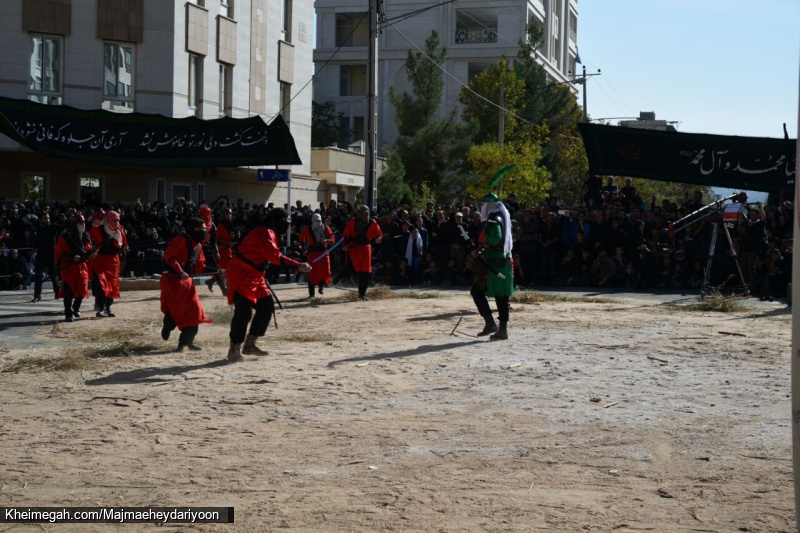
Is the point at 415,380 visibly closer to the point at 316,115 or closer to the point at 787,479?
the point at 787,479

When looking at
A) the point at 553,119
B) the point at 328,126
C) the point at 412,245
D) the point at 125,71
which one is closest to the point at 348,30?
A: the point at 328,126

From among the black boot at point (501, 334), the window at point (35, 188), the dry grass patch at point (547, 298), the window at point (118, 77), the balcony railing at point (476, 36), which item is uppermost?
the balcony railing at point (476, 36)

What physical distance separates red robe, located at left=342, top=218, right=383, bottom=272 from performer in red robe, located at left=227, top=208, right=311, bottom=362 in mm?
7971

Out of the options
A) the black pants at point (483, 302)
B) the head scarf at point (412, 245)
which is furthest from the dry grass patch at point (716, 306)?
the head scarf at point (412, 245)

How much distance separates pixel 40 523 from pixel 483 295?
8296 mm

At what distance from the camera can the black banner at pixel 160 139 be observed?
80.6ft

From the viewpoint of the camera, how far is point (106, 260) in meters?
16.1

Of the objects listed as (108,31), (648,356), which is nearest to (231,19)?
(108,31)

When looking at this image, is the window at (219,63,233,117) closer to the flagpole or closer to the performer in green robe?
the performer in green robe

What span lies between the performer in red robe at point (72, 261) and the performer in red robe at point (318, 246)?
194 inches

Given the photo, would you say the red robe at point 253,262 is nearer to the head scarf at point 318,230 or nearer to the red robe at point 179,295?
the red robe at point 179,295

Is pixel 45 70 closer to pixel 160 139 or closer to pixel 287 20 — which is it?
pixel 160 139

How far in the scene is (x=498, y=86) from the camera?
165ft

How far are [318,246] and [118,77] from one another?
1474cm
